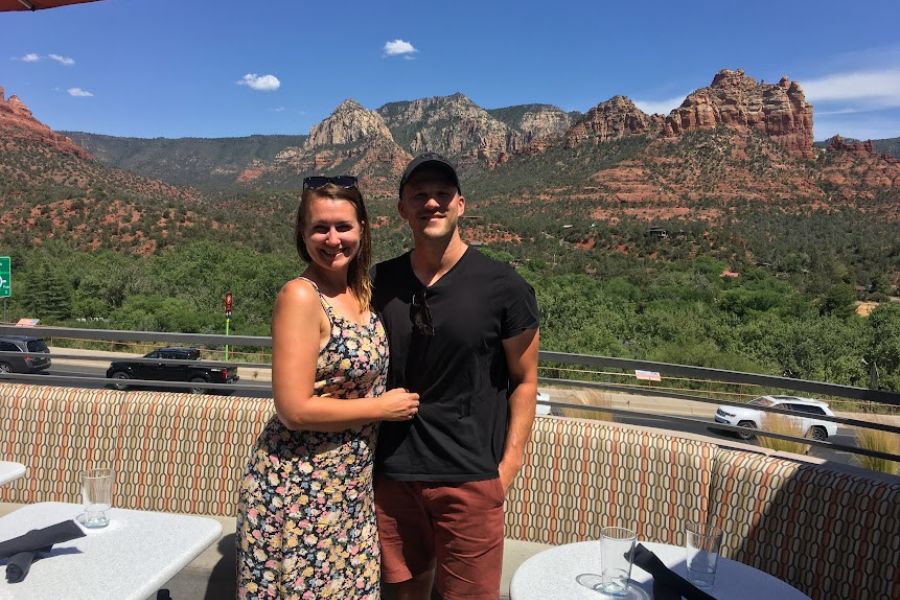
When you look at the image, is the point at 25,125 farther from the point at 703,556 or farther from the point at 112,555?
the point at 703,556

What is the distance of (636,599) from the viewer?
5.77 feet

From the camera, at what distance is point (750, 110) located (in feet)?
286

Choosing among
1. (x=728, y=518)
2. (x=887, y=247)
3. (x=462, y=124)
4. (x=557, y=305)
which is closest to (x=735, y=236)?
(x=887, y=247)

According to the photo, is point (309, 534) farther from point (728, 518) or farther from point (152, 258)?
point (152, 258)

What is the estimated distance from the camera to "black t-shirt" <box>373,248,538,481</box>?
1712 mm

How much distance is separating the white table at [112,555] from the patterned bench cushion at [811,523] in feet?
6.55

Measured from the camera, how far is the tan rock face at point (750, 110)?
258 ft

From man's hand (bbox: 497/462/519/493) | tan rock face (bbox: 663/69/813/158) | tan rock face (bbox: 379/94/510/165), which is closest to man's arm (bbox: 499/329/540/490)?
man's hand (bbox: 497/462/519/493)

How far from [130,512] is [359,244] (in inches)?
49.8

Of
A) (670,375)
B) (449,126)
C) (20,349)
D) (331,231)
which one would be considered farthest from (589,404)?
(449,126)

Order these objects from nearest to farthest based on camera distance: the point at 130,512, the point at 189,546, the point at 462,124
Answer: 1. the point at 189,546
2. the point at 130,512
3. the point at 462,124

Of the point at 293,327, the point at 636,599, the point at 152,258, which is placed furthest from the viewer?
the point at 152,258

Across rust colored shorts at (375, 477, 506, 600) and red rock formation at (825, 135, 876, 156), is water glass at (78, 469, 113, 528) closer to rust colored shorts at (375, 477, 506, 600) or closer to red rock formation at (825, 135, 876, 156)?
rust colored shorts at (375, 477, 506, 600)

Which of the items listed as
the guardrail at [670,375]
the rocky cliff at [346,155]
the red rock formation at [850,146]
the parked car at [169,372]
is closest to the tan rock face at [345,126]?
the rocky cliff at [346,155]
